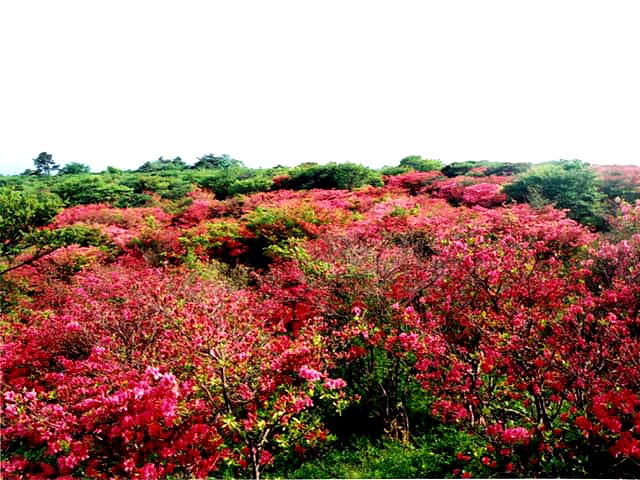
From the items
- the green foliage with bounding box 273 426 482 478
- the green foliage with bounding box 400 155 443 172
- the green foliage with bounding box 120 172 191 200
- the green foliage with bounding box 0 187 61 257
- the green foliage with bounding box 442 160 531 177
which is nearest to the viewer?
the green foliage with bounding box 273 426 482 478

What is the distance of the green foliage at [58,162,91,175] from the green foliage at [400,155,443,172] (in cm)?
4036

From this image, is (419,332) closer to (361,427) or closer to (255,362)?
(361,427)

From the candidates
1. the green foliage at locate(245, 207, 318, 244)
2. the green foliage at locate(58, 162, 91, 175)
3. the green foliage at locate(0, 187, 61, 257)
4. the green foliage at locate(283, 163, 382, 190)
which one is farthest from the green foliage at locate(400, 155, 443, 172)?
the green foliage at locate(58, 162, 91, 175)

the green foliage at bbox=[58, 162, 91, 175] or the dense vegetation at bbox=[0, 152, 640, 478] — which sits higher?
the green foliage at bbox=[58, 162, 91, 175]

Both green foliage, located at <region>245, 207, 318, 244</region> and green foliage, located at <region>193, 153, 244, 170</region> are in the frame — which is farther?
green foliage, located at <region>193, 153, 244, 170</region>

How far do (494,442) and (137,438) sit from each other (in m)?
3.25

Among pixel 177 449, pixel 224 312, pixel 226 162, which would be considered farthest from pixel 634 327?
pixel 226 162

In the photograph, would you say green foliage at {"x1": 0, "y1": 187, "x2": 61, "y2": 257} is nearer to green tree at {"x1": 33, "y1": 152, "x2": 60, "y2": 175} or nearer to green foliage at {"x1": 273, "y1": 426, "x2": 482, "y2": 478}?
green foliage at {"x1": 273, "y1": 426, "x2": 482, "y2": 478}

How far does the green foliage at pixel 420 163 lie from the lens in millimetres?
30516

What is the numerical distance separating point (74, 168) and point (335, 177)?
4103 cm

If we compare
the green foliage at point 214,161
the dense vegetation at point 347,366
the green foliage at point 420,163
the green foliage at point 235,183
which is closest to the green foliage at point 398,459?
the dense vegetation at point 347,366

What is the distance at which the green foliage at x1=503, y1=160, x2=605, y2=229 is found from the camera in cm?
1371

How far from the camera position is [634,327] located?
450 cm

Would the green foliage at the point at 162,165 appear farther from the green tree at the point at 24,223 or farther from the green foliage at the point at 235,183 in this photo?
the green tree at the point at 24,223
